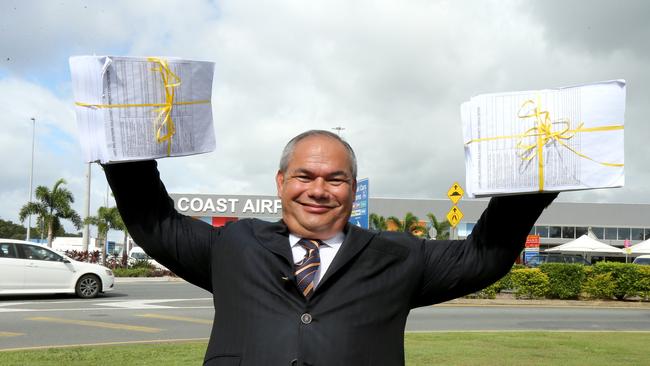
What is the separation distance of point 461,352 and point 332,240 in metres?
6.47

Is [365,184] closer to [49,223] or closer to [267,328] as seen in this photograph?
[267,328]

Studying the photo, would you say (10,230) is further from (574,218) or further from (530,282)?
(530,282)

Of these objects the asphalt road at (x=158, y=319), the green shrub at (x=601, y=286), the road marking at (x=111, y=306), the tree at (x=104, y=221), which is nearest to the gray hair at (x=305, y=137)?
the asphalt road at (x=158, y=319)

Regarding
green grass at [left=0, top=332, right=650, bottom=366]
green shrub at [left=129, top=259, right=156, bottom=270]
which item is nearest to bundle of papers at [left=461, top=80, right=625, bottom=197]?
green grass at [left=0, top=332, right=650, bottom=366]

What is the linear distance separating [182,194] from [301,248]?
50.9 m

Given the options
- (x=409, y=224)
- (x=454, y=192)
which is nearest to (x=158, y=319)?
(x=454, y=192)

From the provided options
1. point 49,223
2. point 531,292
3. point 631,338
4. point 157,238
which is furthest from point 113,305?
point 49,223

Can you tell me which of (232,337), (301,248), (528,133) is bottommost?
(232,337)

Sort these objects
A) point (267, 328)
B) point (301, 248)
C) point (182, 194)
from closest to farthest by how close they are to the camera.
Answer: point (267, 328), point (301, 248), point (182, 194)

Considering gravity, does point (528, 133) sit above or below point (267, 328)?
above

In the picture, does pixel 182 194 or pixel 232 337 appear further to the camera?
pixel 182 194

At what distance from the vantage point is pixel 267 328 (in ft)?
7.40

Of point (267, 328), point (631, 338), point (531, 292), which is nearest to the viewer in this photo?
point (267, 328)

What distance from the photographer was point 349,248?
93.6 inches
